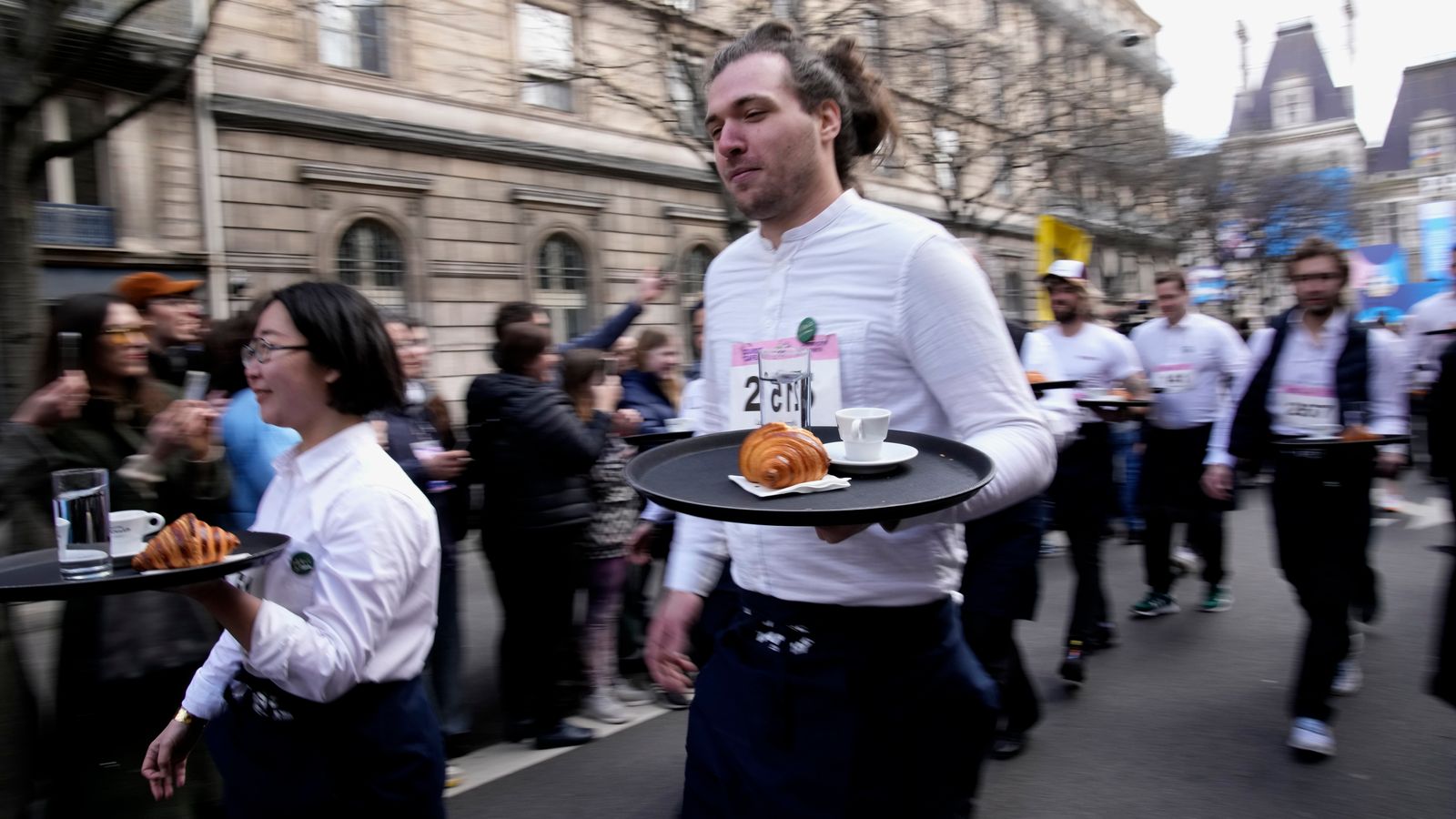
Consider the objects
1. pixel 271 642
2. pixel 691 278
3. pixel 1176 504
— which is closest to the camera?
pixel 271 642

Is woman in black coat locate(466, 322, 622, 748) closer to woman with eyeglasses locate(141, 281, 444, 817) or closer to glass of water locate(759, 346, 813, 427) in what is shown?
woman with eyeglasses locate(141, 281, 444, 817)

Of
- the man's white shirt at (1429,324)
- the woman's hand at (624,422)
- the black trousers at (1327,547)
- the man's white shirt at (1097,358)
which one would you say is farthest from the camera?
the man's white shirt at (1429,324)

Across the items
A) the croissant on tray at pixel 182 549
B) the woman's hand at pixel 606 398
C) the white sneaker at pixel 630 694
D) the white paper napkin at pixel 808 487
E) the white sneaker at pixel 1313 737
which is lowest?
the white sneaker at pixel 630 694

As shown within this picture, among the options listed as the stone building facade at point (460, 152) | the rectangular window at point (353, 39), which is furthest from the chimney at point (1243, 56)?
the rectangular window at point (353, 39)

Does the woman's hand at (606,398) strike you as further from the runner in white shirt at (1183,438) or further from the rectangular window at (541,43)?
the rectangular window at (541,43)

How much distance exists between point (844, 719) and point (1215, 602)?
5815 millimetres

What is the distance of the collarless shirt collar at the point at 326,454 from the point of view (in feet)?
6.42

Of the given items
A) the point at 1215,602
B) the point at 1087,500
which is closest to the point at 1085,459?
the point at 1087,500

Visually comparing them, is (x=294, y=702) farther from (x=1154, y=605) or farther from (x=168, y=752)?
(x=1154, y=605)

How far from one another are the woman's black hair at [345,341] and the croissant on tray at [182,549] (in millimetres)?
412

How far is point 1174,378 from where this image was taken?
6648 millimetres

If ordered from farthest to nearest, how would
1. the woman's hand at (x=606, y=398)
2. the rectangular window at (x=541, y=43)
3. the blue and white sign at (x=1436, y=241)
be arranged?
1. the rectangular window at (x=541, y=43)
2. the blue and white sign at (x=1436, y=241)
3. the woman's hand at (x=606, y=398)

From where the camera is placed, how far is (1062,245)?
363 inches

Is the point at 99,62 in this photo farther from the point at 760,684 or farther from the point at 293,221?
the point at 760,684
